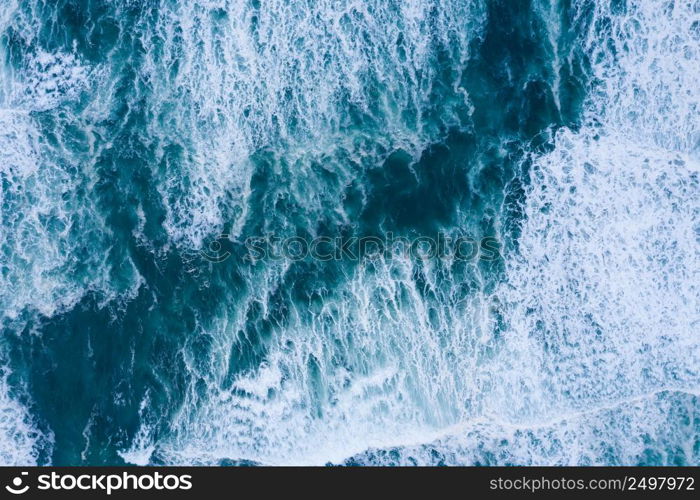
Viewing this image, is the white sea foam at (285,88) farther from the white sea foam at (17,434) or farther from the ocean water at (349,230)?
the white sea foam at (17,434)

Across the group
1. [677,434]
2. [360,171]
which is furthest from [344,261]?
[677,434]

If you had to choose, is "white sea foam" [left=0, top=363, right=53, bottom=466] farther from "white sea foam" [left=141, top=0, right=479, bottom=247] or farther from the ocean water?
"white sea foam" [left=141, top=0, right=479, bottom=247]

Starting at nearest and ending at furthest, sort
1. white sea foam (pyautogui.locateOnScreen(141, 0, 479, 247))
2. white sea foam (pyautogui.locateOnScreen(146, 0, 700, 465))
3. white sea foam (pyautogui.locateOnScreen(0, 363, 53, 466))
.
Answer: white sea foam (pyautogui.locateOnScreen(146, 0, 700, 465))
white sea foam (pyautogui.locateOnScreen(0, 363, 53, 466))
white sea foam (pyautogui.locateOnScreen(141, 0, 479, 247))

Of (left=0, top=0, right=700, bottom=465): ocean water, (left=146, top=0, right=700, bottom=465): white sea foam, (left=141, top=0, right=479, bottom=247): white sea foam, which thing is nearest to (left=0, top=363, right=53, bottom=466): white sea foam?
(left=0, top=0, right=700, bottom=465): ocean water

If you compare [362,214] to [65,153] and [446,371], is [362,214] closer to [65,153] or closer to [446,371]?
[446,371]

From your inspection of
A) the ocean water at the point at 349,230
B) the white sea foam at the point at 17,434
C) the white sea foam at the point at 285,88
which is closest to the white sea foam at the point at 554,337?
the ocean water at the point at 349,230

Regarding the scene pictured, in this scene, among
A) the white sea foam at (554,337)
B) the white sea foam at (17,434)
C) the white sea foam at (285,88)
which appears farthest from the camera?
the white sea foam at (285,88)

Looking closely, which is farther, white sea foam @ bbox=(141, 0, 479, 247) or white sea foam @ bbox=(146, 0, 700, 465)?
white sea foam @ bbox=(141, 0, 479, 247)
